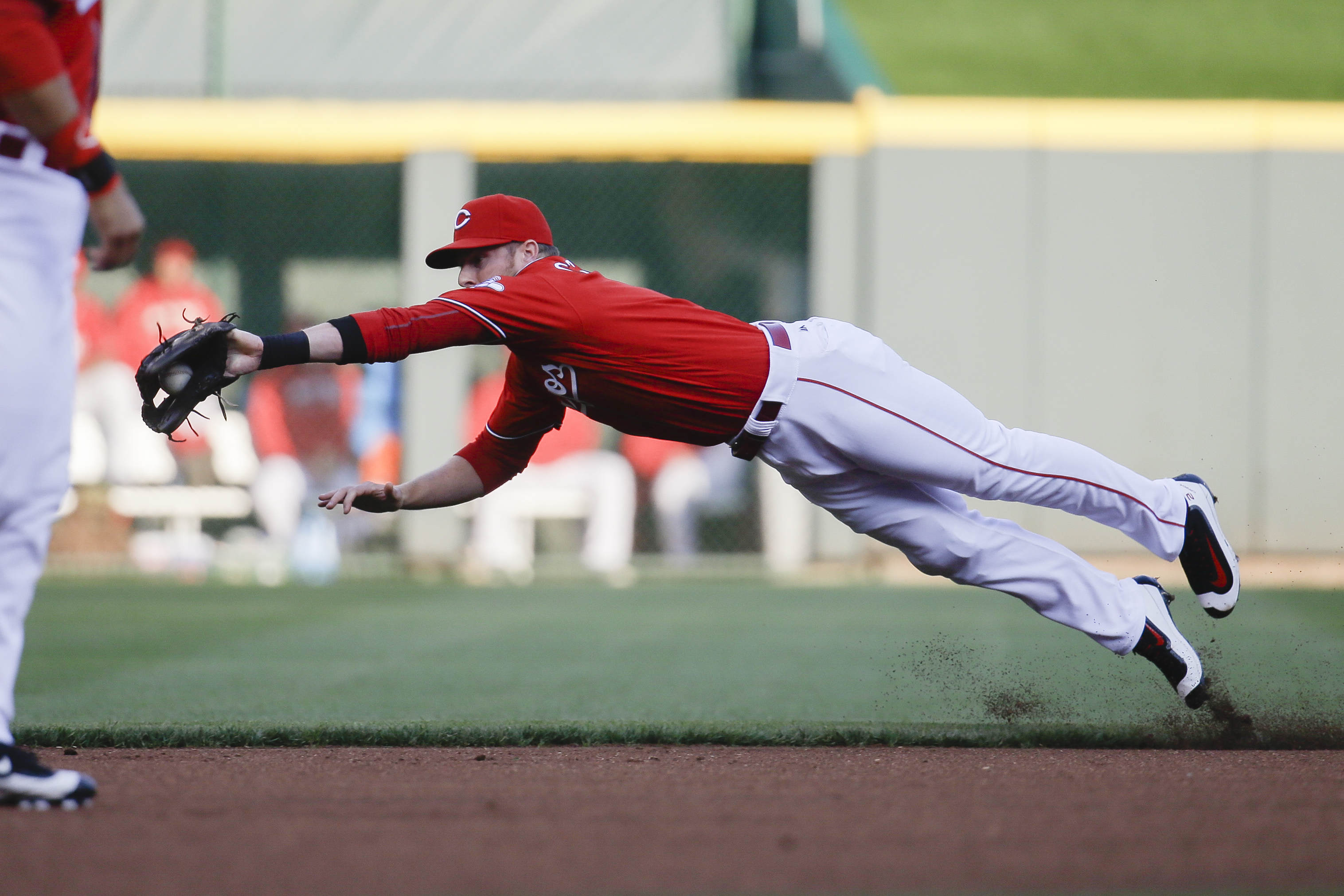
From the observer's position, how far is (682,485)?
12078mm

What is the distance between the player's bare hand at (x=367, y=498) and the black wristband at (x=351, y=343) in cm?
59

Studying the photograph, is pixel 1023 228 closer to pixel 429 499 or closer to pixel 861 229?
pixel 861 229

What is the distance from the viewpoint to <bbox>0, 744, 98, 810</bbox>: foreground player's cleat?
2.68 m

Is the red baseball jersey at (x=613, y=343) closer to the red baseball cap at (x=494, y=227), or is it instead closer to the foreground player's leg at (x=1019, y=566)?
the red baseball cap at (x=494, y=227)

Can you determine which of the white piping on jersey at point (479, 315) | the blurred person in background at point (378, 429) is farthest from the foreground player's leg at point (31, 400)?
the blurred person in background at point (378, 429)

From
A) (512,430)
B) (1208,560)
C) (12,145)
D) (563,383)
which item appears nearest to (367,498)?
(512,430)

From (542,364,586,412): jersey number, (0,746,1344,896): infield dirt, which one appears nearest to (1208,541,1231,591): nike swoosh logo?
(0,746,1344,896): infield dirt

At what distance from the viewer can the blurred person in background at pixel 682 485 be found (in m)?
12.1

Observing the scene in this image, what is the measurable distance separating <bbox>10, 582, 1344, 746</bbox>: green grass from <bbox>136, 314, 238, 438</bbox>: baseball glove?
104 centimetres

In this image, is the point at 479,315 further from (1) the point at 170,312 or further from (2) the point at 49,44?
(1) the point at 170,312

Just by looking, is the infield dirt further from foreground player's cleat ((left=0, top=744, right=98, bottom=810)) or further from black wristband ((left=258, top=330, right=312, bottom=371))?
black wristband ((left=258, top=330, right=312, bottom=371))

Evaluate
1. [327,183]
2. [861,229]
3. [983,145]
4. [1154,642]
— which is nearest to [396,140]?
[327,183]

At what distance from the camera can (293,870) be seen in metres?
2.25

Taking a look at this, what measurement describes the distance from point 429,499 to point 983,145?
→ 29.4ft
